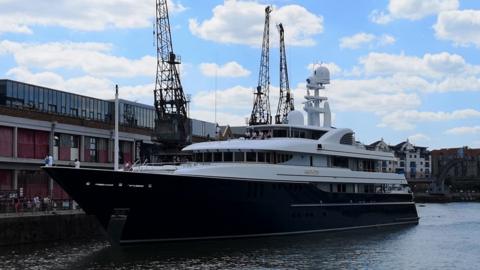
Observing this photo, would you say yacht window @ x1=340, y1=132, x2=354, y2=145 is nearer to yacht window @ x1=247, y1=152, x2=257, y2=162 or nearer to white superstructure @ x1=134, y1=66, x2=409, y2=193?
white superstructure @ x1=134, y1=66, x2=409, y2=193

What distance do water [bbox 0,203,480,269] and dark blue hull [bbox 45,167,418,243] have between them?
31.6 inches

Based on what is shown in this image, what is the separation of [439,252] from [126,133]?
41.2 metres

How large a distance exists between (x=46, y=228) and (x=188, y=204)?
1152cm

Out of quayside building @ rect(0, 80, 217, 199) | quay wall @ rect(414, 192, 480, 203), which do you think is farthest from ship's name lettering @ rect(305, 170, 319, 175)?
quay wall @ rect(414, 192, 480, 203)

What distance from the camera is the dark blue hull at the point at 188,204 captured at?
127 ft

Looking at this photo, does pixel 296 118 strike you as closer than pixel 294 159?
No

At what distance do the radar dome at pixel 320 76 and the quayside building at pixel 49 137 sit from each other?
1795 centimetres

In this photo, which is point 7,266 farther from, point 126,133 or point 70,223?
point 126,133

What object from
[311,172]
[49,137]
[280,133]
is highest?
[49,137]

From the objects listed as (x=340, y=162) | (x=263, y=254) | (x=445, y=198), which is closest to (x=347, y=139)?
(x=340, y=162)

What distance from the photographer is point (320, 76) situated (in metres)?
63.4

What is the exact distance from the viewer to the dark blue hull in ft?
127

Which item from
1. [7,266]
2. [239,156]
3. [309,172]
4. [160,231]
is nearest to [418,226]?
[309,172]

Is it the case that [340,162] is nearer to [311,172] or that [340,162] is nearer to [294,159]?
[311,172]
